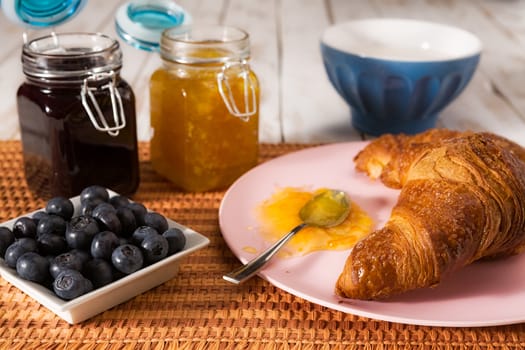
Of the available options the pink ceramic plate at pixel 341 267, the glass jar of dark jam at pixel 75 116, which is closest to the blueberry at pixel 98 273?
the pink ceramic plate at pixel 341 267

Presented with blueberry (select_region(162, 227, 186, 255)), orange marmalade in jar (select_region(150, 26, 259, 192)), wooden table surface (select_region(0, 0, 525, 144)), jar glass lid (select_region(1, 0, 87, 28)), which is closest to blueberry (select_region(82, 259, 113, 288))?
blueberry (select_region(162, 227, 186, 255))

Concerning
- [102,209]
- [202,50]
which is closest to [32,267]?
[102,209]

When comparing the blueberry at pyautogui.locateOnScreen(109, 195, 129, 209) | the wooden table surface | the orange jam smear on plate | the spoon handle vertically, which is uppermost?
the blueberry at pyautogui.locateOnScreen(109, 195, 129, 209)

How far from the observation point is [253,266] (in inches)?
41.1

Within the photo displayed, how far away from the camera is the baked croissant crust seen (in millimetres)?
962

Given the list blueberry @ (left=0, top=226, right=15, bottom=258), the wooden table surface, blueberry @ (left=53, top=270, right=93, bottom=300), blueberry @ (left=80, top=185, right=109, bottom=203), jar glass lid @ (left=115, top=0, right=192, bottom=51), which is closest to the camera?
blueberry @ (left=53, top=270, right=93, bottom=300)

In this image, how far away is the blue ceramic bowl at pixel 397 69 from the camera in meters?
1.60

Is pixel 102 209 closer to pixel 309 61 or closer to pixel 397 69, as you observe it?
pixel 397 69

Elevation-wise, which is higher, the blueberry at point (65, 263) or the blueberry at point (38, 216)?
the blueberry at point (65, 263)

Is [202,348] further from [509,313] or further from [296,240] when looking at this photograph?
[509,313]

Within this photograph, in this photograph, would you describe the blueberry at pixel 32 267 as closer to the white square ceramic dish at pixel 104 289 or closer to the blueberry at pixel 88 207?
the white square ceramic dish at pixel 104 289

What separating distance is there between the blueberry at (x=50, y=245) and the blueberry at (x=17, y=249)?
0.03 feet

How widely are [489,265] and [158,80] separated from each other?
2.37 ft

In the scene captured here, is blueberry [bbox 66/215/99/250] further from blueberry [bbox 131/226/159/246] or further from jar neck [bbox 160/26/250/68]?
jar neck [bbox 160/26/250/68]
